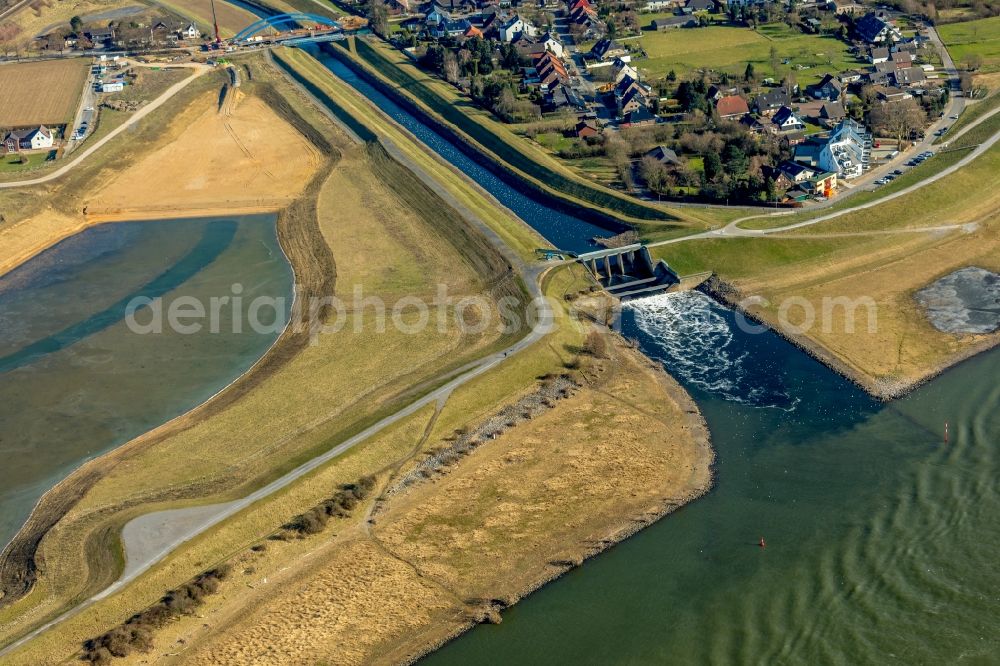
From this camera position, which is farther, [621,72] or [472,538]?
[621,72]

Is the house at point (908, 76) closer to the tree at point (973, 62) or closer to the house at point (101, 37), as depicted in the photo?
the tree at point (973, 62)

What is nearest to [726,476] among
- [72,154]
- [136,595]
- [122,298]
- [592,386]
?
[592,386]

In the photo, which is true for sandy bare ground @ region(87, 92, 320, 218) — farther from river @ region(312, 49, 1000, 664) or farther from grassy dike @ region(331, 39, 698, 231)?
river @ region(312, 49, 1000, 664)

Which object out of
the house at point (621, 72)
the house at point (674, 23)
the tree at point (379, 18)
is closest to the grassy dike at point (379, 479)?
the house at point (621, 72)

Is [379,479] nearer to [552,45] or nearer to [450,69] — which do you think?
[450,69]

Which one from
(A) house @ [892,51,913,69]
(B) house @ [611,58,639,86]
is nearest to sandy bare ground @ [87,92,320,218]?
(B) house @ [611,58,639,86]

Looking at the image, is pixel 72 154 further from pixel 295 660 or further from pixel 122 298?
pixel 295 660

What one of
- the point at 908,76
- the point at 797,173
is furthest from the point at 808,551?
the point at 908,76
